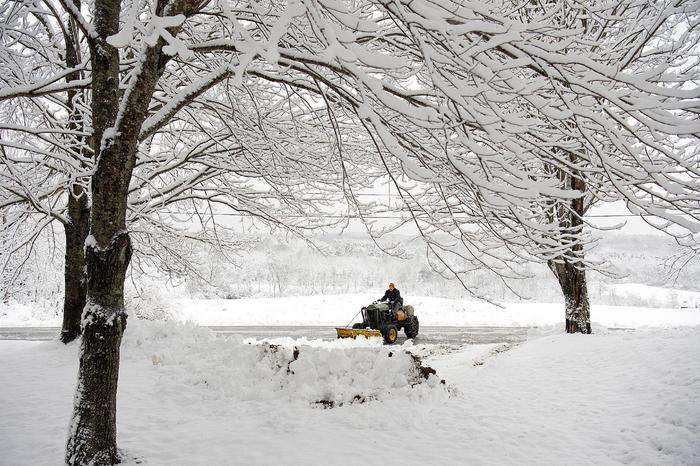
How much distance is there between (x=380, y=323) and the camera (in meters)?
12.2

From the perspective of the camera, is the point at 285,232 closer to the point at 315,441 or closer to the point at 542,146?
the point at 315,441

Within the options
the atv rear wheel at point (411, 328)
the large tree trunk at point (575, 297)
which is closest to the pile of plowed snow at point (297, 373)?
the large tree trunk at point (575, 297)

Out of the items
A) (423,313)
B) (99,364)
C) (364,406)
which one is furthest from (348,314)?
(99,364)

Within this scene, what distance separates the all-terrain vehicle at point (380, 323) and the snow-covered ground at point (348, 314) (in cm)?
760

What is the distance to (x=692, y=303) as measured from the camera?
92.0ft

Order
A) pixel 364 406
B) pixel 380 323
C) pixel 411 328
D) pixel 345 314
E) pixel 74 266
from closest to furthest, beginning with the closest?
pixel 364 406 → pixel 74 266 → pixel 380 323 → pixel 411 328 → pixel 345 314

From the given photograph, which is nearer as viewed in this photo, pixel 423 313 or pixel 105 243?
pixel 105 243

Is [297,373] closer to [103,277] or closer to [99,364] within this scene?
[99,364]

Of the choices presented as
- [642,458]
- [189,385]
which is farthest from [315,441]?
[642,458]

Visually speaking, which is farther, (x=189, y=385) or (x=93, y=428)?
(x=189, y=385)

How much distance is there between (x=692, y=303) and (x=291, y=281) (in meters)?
32.4

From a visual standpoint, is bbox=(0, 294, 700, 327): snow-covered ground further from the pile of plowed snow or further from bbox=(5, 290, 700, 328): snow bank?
the pile of plowed snow

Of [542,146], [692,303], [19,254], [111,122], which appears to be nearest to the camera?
[542,146]

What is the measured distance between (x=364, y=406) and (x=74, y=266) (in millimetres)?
6630
